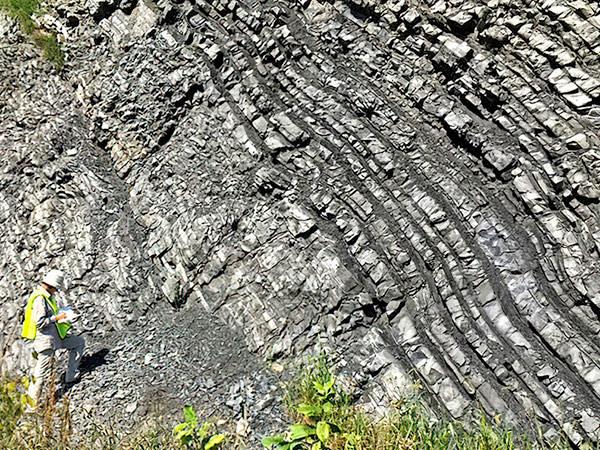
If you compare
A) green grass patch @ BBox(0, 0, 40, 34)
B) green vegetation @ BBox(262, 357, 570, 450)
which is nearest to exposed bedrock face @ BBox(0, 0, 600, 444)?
green vegetation @ BBox(262, 357, 570, 450)

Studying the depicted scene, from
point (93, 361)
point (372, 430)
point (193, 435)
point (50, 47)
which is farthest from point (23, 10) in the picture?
point (372, 430)

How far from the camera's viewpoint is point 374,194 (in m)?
7.79

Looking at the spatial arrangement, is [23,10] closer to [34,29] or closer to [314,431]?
[34,29]

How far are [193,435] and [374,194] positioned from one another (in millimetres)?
3501

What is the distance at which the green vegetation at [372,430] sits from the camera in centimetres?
588

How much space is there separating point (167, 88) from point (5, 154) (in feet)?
11.0

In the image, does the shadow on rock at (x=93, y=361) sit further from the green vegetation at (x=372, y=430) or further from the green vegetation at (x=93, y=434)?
the green vegetation at (x=372, y=430)

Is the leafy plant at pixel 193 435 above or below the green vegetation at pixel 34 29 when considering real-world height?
below

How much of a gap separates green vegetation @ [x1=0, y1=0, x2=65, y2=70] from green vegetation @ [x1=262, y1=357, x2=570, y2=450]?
860 cm

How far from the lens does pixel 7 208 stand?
1041 centimetres

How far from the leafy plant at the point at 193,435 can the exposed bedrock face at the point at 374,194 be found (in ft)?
4.14

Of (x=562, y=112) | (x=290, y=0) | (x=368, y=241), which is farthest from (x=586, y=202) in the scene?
(x=290, y=0)

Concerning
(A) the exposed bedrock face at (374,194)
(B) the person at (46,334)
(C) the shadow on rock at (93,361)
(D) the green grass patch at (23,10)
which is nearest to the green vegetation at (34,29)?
(D) the green grass patch at (23,10)

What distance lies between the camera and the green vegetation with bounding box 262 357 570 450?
588cm
